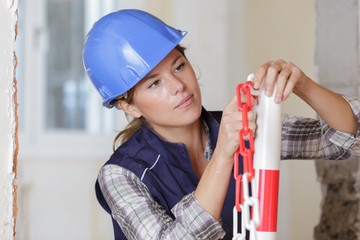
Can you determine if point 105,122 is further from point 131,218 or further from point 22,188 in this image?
point 131,218

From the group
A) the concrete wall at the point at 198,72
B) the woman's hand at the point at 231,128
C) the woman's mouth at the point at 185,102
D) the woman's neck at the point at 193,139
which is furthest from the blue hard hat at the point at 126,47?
the concrete wall at the point at 198,72

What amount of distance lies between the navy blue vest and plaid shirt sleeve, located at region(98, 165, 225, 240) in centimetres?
4

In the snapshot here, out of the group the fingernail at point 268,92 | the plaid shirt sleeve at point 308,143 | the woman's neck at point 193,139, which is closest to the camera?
the fingernail at point 268,92

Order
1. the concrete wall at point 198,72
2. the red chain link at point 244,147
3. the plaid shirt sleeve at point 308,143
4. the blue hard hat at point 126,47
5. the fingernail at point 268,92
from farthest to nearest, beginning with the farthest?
the concrete wall at point 198,72 → the plaid shirt sleeve at point 308,143 → the blue hard hat at point 126,47 → the fingernail at point 268,92 → the red chain link at point 244,147

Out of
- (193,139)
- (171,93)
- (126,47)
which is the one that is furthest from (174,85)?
(193,139)

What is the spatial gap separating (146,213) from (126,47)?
1.58ft

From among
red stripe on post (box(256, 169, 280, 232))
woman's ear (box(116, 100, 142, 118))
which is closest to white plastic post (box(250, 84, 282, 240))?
red stripe on post (box(256, 169, 280, 232))

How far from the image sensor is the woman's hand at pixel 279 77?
3.07ft

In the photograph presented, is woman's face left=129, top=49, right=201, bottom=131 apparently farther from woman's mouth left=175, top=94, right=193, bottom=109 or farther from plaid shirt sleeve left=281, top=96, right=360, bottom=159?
plaid shirt sleeve left=281, top=96, right=360, bottom=159

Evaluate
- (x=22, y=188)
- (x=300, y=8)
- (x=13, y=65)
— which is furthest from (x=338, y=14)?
(x=22, y=188)

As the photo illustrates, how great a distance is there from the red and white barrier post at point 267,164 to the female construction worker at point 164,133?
0.20 metres

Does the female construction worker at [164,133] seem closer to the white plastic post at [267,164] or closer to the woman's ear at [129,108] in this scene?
the woman's ear at [129,108]

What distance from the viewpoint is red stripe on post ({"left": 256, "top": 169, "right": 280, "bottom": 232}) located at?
2.82 ft

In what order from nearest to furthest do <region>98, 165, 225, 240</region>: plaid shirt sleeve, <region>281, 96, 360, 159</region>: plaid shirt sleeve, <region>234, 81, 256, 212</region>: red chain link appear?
<region>234, 81, 256, 212</region>: red chain link < <region>98, 165, 225, 240</region>: plaid shirt sleeve < <region>281, 96, 360, 159</region>: plaid shirt sleeve
